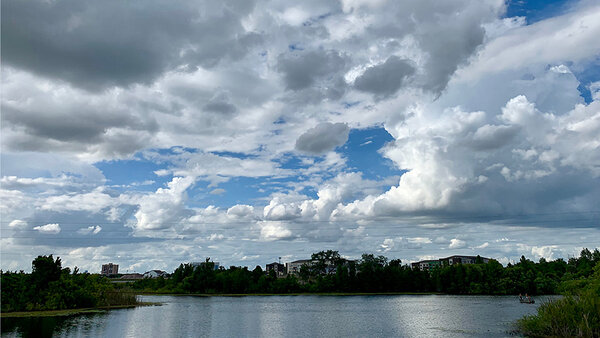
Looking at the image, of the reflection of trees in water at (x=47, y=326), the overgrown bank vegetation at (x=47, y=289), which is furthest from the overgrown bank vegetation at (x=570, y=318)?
the overgrown bank vegetation at (x=47, y=289)

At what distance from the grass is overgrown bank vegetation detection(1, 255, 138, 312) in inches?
3445

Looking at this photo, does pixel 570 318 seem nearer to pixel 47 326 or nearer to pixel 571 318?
pixel 571 318

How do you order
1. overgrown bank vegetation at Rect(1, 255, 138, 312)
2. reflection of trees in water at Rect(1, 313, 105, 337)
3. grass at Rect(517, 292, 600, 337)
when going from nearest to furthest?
grass at Rect(517, 292, 600, 337) → reflection of trees in water at Rect(1, 313, 105, 337) → overgrown bank vegetation at Rect(1, 255, 138, 312)

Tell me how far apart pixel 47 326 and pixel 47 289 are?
3190 cm

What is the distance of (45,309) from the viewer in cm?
9031

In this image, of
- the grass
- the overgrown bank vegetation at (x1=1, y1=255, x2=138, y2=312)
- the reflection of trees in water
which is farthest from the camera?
the overgrown bank vegetation at (x1=1, y1=255, x2=138, y2=312)

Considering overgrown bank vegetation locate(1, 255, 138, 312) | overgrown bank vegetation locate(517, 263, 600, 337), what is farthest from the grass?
overgrown bank vegetation locate(1, 255, 138, 312)

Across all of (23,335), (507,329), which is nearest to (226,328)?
(23,335)

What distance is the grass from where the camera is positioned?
42.3 meters

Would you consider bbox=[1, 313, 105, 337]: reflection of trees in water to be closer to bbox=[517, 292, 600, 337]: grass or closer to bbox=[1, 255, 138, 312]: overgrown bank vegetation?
bbox=[1, 255, 138, 312]: overgrown bank vegetation

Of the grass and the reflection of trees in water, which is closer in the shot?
the grass

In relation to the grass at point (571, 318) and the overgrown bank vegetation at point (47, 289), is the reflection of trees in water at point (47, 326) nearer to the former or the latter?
the overgrown bank vegetation at point (47, 289)

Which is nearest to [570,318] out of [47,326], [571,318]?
[571,318]

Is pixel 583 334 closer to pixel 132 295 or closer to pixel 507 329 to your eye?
pixel 507 329
